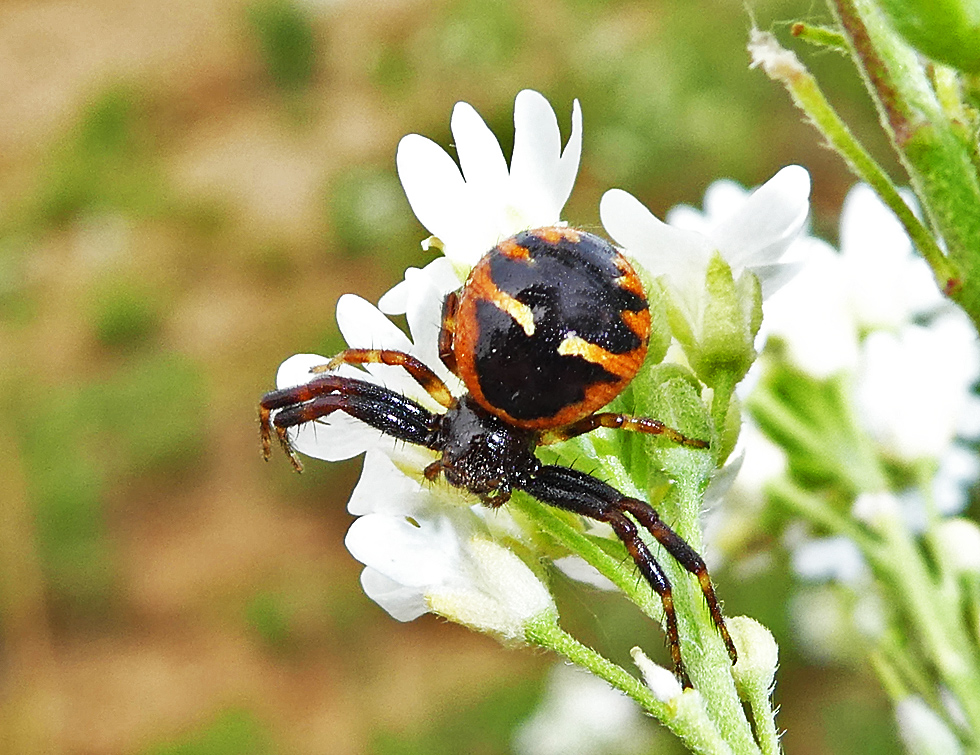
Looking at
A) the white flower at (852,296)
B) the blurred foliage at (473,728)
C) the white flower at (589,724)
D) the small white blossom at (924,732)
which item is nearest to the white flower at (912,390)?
the white flower at (852,296)

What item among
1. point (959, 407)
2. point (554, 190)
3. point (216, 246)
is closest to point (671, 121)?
point (216, 246)

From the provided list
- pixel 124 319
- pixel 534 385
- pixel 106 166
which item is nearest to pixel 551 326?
pixel 534 385

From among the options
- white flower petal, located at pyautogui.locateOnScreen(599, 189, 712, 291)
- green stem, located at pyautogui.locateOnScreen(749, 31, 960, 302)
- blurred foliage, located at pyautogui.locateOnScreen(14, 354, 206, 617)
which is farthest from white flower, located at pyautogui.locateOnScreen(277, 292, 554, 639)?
blurred foliage, located at pyautogui.locateOnScreen(14, 354, 206, 617)

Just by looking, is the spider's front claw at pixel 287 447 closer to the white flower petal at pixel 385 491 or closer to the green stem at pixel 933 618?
the white flower petal at pixel 385 491

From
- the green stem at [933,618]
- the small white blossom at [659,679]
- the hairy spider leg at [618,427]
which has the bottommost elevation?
the green stem at [933,618]

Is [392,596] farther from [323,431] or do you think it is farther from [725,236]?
[725,236]
